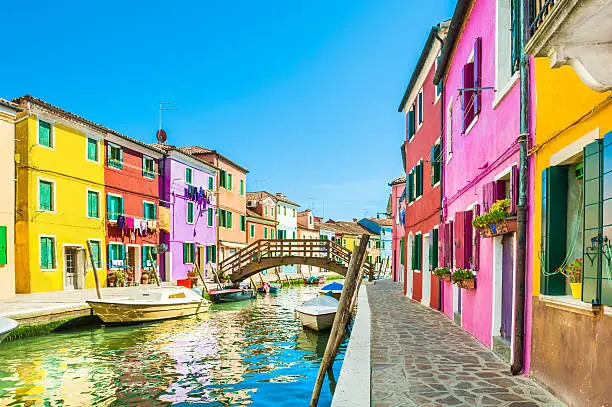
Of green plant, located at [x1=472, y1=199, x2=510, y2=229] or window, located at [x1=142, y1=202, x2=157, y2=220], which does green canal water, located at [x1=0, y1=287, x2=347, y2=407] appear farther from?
window, located at [x1=142, y1=202, x2=157, y2=220]

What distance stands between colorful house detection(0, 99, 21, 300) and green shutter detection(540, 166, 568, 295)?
17.9 meters

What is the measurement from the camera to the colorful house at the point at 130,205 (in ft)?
78.7

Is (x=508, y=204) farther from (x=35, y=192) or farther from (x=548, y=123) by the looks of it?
(x=35, y=192)

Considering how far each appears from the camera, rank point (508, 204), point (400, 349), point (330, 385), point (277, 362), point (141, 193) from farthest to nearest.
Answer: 1. point (141, 193)
2. point (277, 362)
3. point (330, 385)
4. point (400, 349)
5. point (508, 204)

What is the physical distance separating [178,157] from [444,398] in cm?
2722

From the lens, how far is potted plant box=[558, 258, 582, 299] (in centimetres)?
439

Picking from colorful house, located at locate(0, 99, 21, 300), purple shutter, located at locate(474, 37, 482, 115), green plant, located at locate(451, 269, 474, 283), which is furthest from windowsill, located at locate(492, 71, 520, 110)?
colorful house, located at locate(0, 99, 21, 300)

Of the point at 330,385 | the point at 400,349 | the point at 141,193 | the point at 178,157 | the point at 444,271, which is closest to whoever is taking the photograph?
the point at 400,349

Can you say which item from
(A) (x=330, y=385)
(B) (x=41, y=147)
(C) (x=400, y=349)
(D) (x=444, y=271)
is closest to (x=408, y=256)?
(D) (x=444, y=271)

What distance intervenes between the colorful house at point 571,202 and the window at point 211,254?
98.3 feet

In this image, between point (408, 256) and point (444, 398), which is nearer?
point (444, 398)

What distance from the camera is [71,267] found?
71.0ft

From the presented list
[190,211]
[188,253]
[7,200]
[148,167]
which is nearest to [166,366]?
[7,200]

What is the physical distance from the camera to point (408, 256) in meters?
19.2
